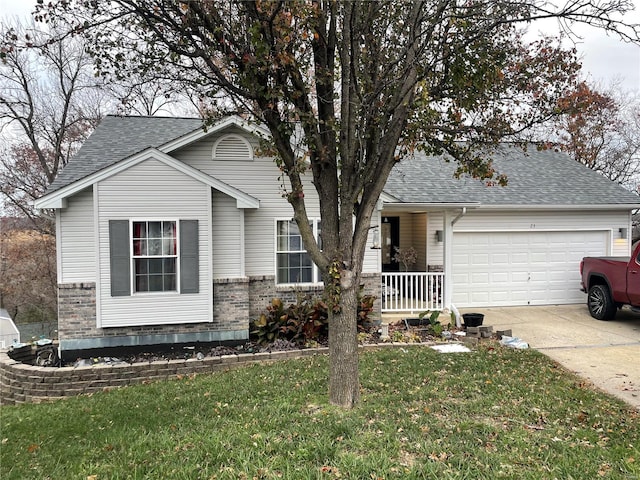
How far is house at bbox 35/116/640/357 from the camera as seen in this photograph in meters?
8.55

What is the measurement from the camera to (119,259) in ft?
27.5

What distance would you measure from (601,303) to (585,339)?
2.27 metres

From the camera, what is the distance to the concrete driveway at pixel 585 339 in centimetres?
637

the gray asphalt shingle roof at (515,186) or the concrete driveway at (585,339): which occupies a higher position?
the gray asphalt shingle roof at (515,186)

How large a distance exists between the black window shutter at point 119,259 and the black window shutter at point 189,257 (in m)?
0.98

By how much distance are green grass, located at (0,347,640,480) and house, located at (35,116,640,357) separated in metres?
2.35

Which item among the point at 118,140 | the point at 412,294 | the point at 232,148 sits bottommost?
the point at 412,294

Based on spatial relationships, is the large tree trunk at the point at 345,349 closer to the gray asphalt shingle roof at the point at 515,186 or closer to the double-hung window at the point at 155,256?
the double-hung window at the point at 155,256

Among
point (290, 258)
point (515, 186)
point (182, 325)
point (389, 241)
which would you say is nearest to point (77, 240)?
point (182, 325)

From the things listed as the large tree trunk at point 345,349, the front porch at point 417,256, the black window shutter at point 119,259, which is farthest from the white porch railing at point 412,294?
the large tree trunk at point 345,349

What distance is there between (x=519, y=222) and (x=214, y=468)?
11058 mm

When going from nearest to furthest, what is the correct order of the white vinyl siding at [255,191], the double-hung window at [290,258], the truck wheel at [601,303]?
1. the white vinyl siding at [255,191]
2. the double-hung window at [290,258]
3. the truck wheel at [601,303]

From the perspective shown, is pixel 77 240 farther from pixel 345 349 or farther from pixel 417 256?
pixel 417 256

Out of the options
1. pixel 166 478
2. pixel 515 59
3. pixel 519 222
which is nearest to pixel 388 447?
pixel 166 478
